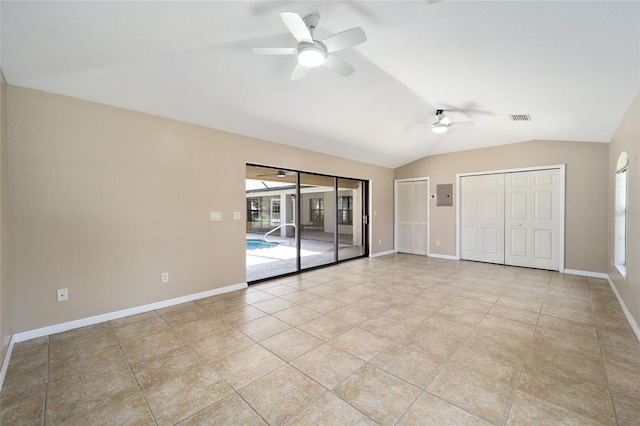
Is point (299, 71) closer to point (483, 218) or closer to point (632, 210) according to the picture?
point (632, 210)

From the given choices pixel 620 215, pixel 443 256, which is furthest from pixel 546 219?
→ pixel 443 256

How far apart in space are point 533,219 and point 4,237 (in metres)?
8.06

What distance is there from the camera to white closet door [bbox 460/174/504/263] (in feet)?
20.0

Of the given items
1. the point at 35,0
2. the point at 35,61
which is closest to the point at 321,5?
the point at 35,0

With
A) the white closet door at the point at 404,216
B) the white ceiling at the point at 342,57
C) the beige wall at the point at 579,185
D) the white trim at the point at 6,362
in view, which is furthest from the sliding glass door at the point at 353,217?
the white trim at the point at 6,362

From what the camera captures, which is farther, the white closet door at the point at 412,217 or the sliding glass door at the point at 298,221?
the white closet door at the point at 412,217

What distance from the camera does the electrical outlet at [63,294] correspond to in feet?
9.46

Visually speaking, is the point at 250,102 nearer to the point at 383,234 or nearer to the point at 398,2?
the point at 398,2

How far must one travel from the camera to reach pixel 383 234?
7.56m

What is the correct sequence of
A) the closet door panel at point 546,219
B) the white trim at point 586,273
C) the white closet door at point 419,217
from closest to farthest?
1. the white trim at point 586,273
2. the closet door panel at point 546,219
3. the white closet door at point 419,217

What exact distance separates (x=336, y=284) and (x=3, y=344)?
3.80 m

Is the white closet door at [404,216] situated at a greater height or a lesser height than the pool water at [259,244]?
greater

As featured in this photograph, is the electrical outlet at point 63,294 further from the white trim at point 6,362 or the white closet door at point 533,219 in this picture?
the white closet door at point 533,219

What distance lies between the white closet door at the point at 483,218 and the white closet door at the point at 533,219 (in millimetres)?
139
